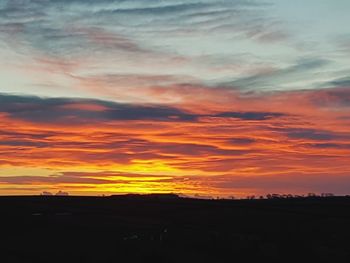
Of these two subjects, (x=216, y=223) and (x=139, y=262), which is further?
(x=216, y=223)

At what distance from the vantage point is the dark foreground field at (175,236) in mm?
34875

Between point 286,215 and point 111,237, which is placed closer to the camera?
point 111,237

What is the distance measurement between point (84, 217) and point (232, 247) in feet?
84.0

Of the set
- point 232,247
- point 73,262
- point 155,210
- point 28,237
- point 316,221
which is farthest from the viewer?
point 155,210

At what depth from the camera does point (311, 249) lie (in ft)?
116

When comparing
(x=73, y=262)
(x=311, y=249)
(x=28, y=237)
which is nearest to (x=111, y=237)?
(x=28, y=237)

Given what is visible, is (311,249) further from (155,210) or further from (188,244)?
(155,210)

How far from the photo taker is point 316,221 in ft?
178

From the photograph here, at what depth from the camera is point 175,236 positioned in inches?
1687

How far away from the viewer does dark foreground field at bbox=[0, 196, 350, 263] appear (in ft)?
114

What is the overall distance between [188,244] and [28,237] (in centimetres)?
1320

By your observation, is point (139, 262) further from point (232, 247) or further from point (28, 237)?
point (28, 237)

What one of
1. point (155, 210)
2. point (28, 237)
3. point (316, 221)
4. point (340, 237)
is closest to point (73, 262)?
point (28, 237)

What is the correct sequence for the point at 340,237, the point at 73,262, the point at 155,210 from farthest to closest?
1. the point at 155,210
2. the point at 340,237
3. the point at 73,262
